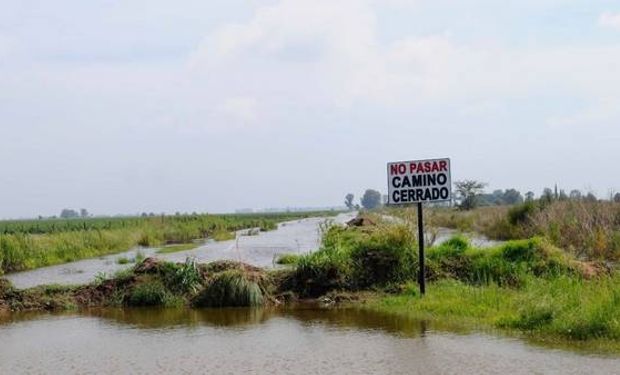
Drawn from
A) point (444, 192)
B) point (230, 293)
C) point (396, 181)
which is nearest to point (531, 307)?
point (444, 192)

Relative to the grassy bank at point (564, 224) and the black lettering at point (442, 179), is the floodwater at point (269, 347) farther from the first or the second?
the grassy bank at point (564, 224)

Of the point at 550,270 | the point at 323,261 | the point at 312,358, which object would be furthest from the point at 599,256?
the point at 312,358

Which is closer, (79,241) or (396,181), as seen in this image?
(396,181)

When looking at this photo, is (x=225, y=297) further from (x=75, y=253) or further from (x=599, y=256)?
(x=75, y=253)

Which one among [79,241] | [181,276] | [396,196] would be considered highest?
[396,196]

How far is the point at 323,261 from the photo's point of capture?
1888 cm

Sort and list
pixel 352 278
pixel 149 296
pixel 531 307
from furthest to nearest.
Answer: pixel 352 278 < pixel 149 296 < pixel 531 307

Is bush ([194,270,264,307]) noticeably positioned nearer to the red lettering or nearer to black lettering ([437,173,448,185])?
the red lettering

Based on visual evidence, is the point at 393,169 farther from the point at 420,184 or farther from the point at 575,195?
the point at 575,195

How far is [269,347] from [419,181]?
625cm

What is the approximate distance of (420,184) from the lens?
17.0m

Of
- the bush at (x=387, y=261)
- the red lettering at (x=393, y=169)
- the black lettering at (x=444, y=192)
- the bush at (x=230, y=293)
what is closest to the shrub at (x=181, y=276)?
the bush at (x=230, y=293)

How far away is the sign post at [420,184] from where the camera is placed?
16.8m

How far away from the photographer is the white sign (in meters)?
16.8
